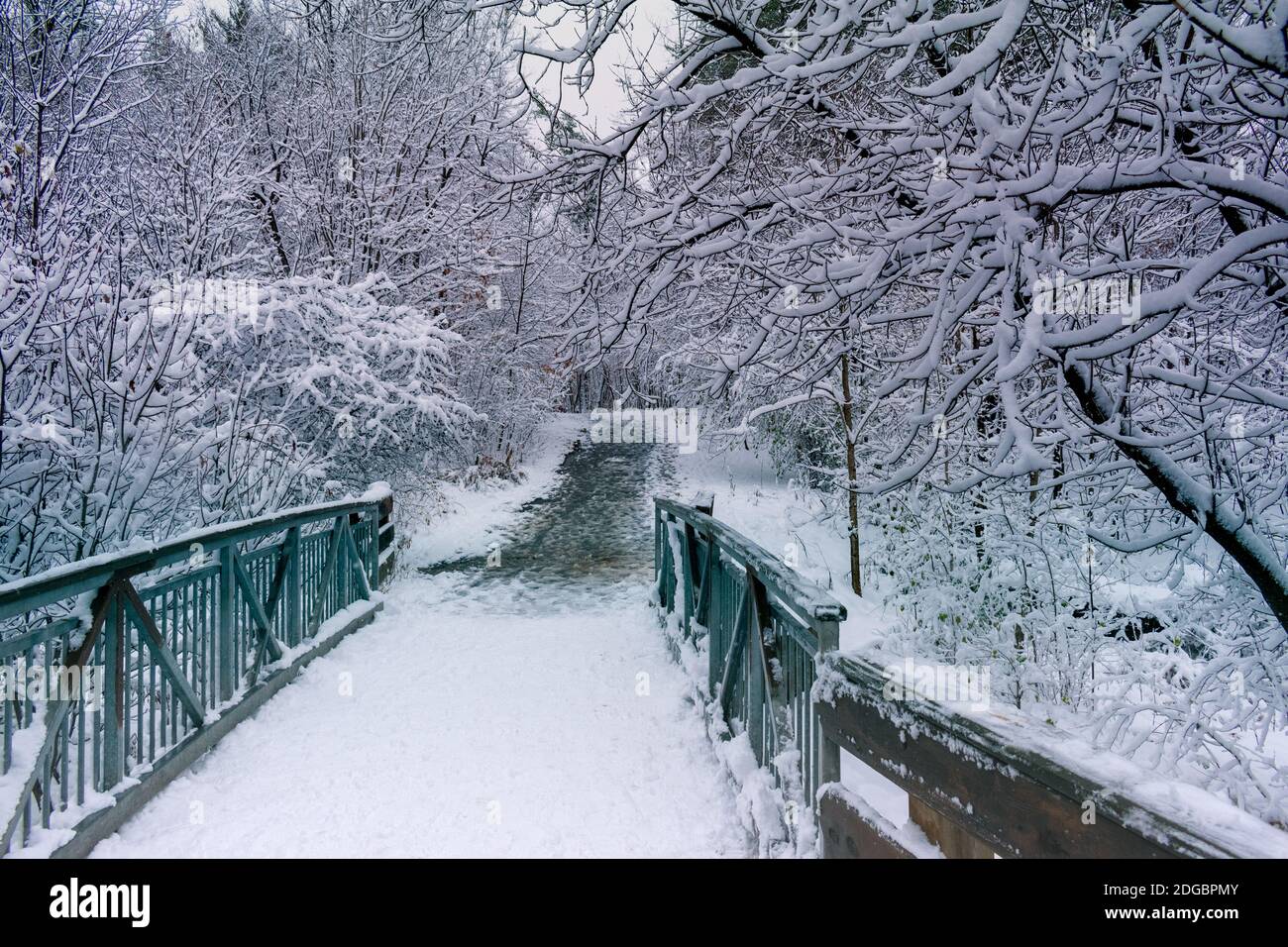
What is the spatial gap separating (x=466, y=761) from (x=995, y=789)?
364 centimetres

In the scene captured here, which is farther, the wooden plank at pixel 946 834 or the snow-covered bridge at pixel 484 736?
the snow-covered bridge at pixel 484 736

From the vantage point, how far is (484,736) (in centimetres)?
514

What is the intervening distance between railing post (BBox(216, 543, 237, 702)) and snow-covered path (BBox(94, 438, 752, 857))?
34 cm

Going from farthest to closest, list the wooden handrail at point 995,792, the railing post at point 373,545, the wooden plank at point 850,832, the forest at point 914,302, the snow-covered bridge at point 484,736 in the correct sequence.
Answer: the railing post at point 373,545 → the forest at point 914,302 → the wooden plank at point 850,832 → the snow-covered bridge at point 484,736 → the wooden handrail at point 995,792

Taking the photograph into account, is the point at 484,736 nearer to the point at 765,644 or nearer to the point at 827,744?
the point at 765,644

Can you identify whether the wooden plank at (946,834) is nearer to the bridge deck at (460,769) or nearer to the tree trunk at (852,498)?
the bridge deck at (460,769)

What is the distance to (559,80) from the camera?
13.7ft

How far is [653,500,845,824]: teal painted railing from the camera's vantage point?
3.04 metres

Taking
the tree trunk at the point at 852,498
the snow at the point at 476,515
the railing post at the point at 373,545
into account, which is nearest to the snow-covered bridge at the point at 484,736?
the railing post at the point at 373,545

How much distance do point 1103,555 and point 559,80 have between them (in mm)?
6422

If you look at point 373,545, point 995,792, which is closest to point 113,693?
point 995,792

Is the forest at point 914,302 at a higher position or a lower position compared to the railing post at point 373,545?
higher

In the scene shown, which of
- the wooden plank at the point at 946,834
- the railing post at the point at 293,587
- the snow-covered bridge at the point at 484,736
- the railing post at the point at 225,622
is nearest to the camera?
the wooden plank at the point at 946,834

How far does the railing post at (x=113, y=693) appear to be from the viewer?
368cm
